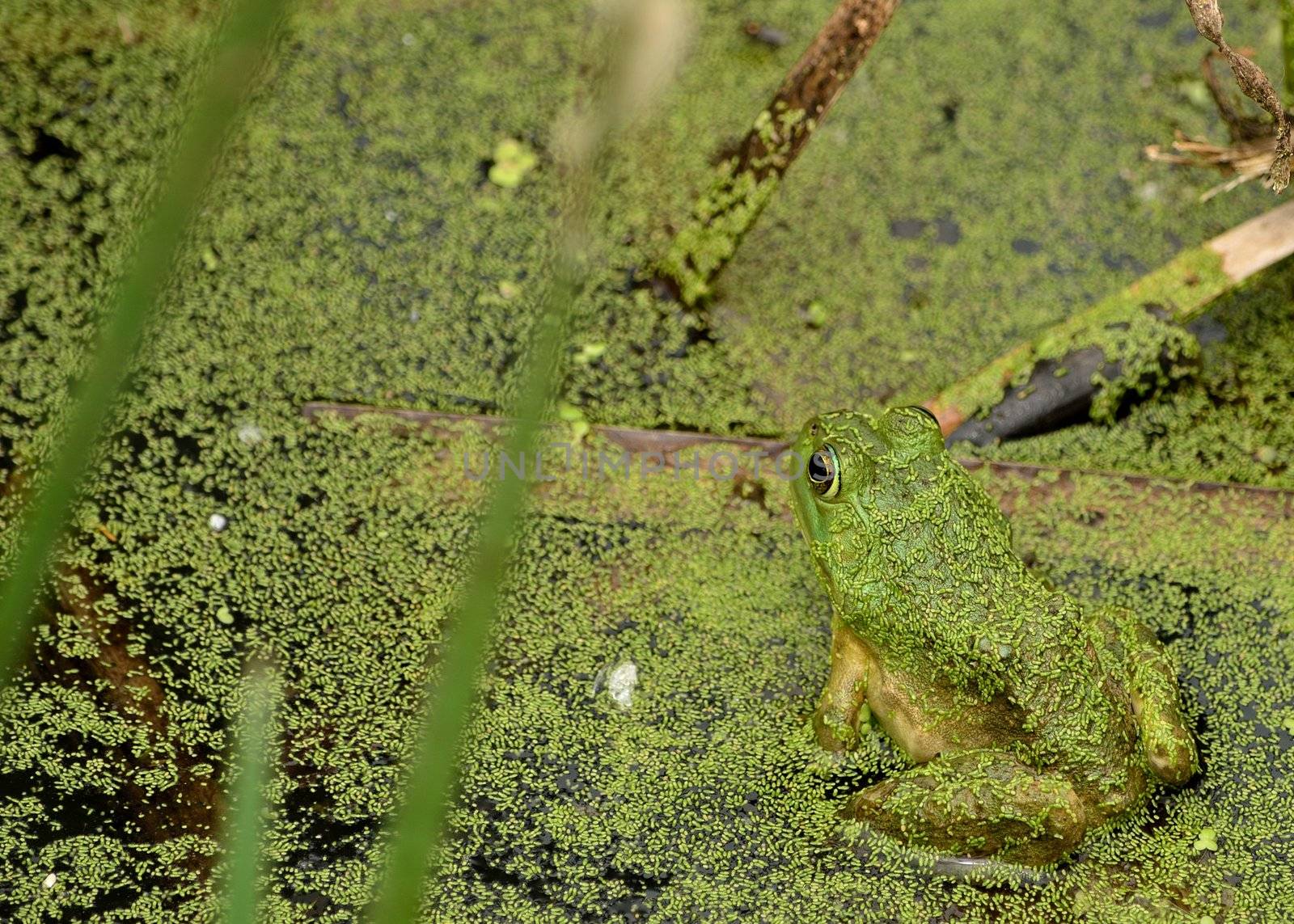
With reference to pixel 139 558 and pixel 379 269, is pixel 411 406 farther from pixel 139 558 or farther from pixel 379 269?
pixel 139 558

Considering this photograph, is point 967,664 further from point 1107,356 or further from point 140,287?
point 140,287

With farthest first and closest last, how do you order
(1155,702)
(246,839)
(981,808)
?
(1155,702)
(981,808)
(246,839)

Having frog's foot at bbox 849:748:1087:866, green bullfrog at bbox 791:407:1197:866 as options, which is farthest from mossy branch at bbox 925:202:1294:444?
frog's foot at bbox 849:748:1087:866

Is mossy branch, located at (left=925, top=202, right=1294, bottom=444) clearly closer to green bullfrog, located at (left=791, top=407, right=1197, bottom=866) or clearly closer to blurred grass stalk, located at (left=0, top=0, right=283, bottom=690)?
green bullfrog, located at (left=791, top=407, right=1197, bottom=866)

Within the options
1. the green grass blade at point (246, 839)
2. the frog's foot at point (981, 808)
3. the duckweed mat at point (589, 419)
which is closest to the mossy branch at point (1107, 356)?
the duckweed mat at point (589, 419)

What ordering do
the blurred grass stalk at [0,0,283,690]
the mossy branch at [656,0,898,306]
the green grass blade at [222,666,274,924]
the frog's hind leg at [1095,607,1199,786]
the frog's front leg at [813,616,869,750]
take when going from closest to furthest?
1. the blurred grass stalk at [0,0,283,690]
2. the green grass blade at [222,666,274,924]
3. the frog's hind leg at [1095,607,1199,786]
4. the frog's front leg at [813,616,869,750]
5. the mossy branch at [656,0,898,306]

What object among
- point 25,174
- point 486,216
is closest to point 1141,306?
point 486,216

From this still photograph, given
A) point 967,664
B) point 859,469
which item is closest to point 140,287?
point 859,469
